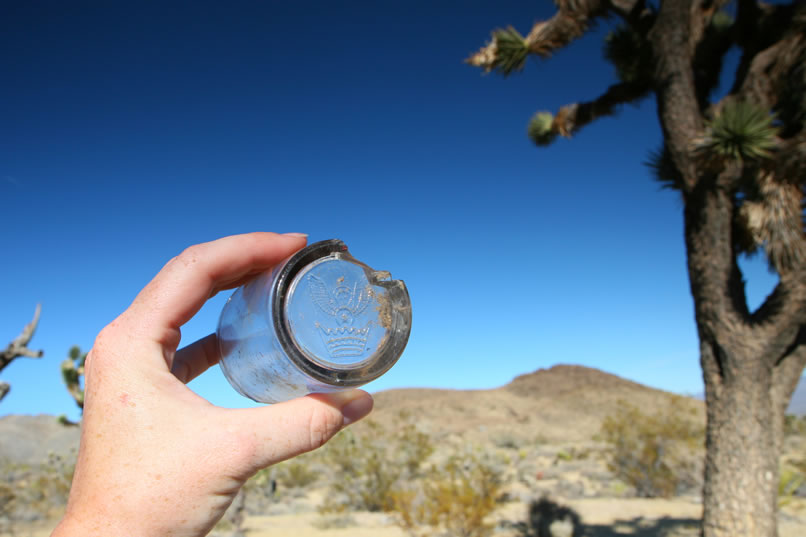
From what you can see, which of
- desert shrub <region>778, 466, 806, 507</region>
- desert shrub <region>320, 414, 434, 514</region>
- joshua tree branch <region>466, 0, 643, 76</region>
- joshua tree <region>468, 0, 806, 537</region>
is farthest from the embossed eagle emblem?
desert shrub <region>778, 466, 806, 507</region>

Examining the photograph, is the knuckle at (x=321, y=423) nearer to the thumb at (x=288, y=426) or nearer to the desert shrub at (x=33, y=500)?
the thumb at (x=288, y=426)

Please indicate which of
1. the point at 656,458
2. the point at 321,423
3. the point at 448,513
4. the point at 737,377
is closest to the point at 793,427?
the point at 656,458

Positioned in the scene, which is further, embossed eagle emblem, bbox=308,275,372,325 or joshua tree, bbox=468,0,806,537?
joshua tree, bbox=468,0,806,537

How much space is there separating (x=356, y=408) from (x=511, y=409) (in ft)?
139

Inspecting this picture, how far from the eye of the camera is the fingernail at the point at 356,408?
4.25 ft

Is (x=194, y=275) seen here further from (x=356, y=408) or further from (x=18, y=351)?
(x=18, y=351)

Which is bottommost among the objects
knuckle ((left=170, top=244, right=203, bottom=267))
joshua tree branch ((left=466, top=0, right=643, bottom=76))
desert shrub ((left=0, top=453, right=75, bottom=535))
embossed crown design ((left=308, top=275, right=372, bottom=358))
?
desert shrub ((left=0, top=453, right=75, bottom=535))

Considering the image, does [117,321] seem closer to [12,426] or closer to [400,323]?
[400,323]

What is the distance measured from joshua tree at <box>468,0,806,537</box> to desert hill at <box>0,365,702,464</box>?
70.1ft

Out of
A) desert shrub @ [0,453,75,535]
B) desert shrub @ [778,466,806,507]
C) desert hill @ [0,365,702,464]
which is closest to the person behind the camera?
desert shrub @ [778,466,806,507]

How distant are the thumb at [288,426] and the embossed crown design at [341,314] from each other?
0.12 m

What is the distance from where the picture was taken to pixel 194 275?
49.5 inches

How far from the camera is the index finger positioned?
3.97 feet

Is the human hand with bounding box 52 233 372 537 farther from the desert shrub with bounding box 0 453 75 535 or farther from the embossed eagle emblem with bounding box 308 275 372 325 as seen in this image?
the desert shrub with bounding box 0 453 75 535
